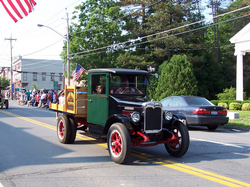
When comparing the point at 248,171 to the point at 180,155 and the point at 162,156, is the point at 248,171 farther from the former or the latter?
the point at 162,156

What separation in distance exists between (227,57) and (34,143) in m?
43.3

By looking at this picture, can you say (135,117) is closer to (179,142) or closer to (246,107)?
(179,142)

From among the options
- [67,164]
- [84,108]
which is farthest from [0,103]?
[67,164]

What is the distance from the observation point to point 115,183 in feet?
16.6

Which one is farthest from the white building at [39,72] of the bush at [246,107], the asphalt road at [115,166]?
the asphalt road at [115,166]

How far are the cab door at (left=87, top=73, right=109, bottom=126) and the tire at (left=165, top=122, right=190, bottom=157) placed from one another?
5.97ft

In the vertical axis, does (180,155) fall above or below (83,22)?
below

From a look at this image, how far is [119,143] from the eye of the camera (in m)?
6.40

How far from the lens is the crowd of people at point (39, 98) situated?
2851 cm

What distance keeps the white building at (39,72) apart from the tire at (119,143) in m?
67.6

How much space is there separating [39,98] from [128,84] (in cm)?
2556

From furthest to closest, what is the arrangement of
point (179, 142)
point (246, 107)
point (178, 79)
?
point (178, 79) → point (246, 107) → point (179, 142)

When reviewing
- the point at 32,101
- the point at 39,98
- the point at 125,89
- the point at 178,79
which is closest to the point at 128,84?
the point at 125,89

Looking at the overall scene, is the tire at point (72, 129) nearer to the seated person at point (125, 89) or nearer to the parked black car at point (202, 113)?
the seated person at point (125, 89)
